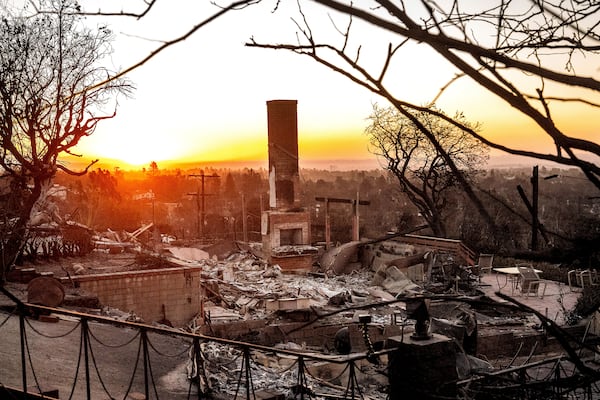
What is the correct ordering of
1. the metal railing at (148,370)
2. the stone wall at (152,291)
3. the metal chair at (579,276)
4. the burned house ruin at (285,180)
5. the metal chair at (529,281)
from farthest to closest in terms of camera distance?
the burned house ruin at (285,180) → the metal chair at (579,276) → the metal chair at (529,281) → the stone wall at (152,291) → the metal railing at (148,370)

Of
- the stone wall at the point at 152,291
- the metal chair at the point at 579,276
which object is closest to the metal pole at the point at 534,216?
the stone wall at the point at 152,291

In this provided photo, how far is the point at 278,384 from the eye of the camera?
356 inches

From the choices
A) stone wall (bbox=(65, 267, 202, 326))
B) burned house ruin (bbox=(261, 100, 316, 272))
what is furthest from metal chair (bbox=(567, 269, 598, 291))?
stone wall (bbox=(65, 267, 202, 326))

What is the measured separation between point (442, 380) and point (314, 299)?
450 inches

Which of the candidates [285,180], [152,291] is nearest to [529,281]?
[152,291]

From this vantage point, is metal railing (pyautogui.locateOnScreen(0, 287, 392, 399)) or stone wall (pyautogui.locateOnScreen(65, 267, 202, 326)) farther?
stone wall (pyautogui.locateOnScreen(65, 267, 202, 326))

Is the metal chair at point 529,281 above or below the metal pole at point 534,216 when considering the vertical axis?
below

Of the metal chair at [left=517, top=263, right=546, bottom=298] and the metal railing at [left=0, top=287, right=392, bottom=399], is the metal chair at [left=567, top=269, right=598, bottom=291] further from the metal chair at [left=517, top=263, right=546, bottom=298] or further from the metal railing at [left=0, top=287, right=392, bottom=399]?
the metal railing at [left=0, top=287, right=392, bottom=399]

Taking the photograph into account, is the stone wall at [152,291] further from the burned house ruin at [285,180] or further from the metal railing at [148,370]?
the burned house ruin at [285,180]

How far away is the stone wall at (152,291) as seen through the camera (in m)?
13.4

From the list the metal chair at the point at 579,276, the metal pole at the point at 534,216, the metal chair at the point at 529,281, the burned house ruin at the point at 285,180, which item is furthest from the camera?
the burned house ruin at the point at 285,180

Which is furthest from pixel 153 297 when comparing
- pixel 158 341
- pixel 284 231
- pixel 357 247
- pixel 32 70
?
pixel 357 247

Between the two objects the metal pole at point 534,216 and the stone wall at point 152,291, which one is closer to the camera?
the metal pole at point 534,216

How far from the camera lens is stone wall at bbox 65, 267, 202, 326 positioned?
13.4 metres
